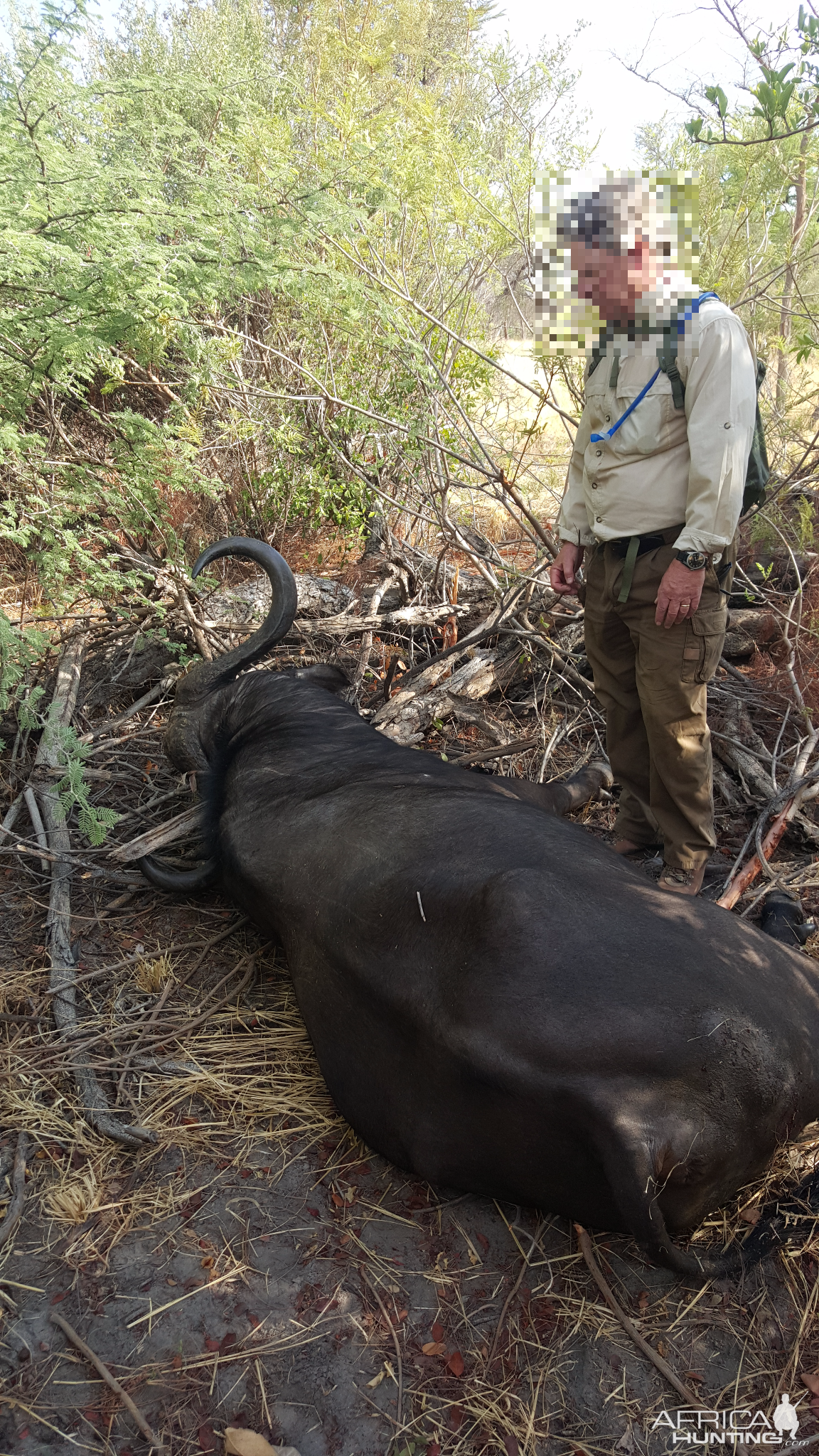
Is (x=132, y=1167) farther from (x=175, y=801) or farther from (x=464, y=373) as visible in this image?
(x=464, y=373)

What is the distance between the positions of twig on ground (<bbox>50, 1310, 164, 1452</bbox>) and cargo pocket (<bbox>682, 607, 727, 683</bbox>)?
270 centimetres

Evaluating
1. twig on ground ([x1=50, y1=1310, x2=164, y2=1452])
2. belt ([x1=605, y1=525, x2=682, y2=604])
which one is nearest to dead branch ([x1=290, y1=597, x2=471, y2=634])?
belt ([x1=605, y1=525, x2=682, y2=604])

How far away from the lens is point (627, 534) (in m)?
3.10

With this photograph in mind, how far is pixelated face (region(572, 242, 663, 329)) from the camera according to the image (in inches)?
110

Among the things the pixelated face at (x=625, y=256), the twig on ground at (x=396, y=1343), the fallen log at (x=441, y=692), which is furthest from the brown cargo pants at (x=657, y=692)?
the twig on ground at (x=396, y=1343)

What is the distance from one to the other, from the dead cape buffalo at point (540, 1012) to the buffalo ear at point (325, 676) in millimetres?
1646

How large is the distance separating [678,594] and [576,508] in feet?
2.66

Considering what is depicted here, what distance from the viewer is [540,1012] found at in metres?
2.08

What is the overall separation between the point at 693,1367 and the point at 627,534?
250 cm

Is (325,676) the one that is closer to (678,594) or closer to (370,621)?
(370,621)

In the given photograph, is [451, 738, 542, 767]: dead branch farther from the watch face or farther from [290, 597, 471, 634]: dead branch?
the watch face

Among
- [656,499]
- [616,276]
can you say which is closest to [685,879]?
[656,499]

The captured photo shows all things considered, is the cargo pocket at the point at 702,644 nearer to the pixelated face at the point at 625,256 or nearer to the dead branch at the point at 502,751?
the pixelated face at the point at 625,256

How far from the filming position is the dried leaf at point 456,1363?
203 cm
